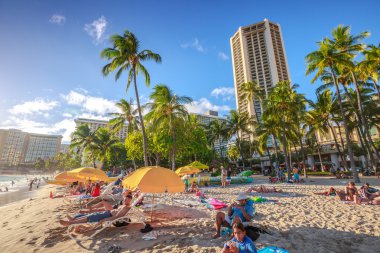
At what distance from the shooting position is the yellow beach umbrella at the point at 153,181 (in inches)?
203

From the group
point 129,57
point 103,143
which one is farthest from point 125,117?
point 129,57

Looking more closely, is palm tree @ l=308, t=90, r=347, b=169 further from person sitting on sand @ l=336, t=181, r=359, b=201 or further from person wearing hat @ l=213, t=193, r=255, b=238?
person wearing hat @ l=213, t=193, r=255, b=238

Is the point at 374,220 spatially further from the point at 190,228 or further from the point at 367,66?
the point at 367,66

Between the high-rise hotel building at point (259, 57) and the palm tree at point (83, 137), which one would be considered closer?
the palm tree at point (83, 137)

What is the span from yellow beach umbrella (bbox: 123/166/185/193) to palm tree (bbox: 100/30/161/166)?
1103 cm

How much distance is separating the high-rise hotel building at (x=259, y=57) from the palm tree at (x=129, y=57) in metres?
55.1

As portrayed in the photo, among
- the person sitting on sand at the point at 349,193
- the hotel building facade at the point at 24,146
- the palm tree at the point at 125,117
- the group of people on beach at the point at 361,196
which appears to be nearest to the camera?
the group of people on beach at the point at 361,196

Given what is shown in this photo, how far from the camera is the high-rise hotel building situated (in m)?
70.9

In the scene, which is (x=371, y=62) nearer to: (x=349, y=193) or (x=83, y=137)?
(x=349, y=193)

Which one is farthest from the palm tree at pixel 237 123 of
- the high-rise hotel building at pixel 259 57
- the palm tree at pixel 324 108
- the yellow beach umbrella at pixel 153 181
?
the high-rise hotel building at pixel 259 57

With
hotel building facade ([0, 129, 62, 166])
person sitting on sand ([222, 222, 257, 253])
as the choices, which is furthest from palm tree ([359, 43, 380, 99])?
hotel building facade ([0, 129, 62, 166])

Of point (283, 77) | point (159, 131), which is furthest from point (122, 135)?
point (159, 131)

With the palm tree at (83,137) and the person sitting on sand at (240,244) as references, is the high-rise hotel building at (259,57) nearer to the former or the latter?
the palm tree at (83,137)

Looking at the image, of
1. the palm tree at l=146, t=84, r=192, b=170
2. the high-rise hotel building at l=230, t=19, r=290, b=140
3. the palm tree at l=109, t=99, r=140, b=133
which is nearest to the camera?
the palm tree at l=146, t=84, r=192, b=170
